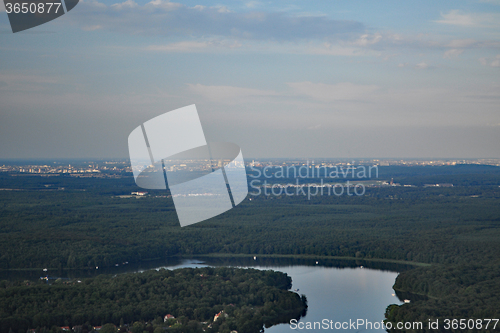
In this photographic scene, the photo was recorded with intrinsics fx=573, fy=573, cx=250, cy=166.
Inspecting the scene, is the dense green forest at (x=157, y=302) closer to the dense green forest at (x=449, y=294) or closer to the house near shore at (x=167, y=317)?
the house near shore at (x=167, y=317)

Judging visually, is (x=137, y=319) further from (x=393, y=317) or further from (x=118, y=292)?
(x=393, y=317)

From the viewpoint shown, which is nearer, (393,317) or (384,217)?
(393,317)

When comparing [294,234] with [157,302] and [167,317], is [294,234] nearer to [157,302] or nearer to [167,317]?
[157,302]

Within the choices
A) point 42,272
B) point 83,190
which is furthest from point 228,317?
point 83,190

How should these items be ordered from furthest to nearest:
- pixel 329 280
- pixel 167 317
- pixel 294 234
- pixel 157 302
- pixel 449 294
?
1. pixel 294 234
2. pixel 329 280
3. pixel 449 294
4. pixel 157 302
5. pixel 167 317

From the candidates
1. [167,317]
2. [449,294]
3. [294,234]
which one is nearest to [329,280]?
[449,294]

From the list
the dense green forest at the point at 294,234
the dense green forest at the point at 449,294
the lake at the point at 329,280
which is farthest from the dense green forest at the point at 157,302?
the dense green forest at the point at 294,234

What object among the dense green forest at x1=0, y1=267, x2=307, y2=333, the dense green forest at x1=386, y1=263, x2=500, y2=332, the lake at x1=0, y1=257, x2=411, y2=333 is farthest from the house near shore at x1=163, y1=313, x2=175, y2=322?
the dense green forest at x1=386, y1=263, x2=500, y2=332

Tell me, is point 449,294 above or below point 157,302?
below
